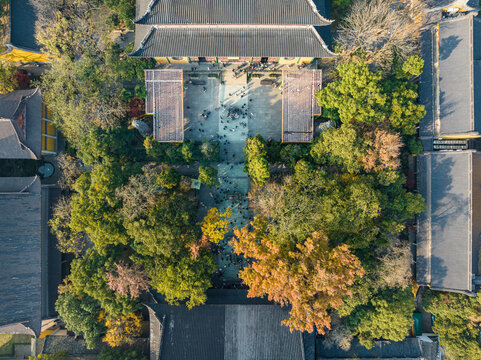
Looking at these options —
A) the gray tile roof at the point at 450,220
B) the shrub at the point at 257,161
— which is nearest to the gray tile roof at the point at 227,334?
the shrub at the point at 257,161

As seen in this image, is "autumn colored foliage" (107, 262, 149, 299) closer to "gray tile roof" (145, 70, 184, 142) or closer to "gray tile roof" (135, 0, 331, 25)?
"gray tile roof" (145, 70, 184, 142)

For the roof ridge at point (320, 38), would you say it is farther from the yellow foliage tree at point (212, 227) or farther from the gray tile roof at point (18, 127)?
the gray tile roof at point (18, 127)

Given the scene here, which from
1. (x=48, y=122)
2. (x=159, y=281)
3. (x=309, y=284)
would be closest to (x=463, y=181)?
(x=309, y=284)

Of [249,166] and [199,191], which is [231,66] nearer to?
[249,166]

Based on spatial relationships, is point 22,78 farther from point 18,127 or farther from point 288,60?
point 288,60

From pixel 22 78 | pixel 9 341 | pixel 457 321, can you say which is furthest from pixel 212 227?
pixel 9 341

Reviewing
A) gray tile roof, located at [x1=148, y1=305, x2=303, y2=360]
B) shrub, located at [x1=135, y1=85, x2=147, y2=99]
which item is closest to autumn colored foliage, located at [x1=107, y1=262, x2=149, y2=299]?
gray tile roof, located at [x1=148, y1=305, x2=303, y2=360]
